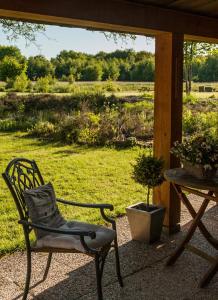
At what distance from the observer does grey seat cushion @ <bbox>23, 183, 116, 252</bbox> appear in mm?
2506

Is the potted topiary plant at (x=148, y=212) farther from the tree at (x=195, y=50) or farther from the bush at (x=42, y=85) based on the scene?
the bush at (x=42, y=85)

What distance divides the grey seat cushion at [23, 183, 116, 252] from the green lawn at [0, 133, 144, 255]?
3.38 feet

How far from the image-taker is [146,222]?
3.60 m

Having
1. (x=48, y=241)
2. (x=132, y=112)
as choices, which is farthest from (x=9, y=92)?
(x=48, y=241)

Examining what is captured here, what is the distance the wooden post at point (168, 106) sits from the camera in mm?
3707

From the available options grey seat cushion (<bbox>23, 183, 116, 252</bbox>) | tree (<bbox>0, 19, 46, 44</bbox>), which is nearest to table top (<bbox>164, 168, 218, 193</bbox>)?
grey seat cushion (<bbox>23, 183, 116, 252</bbox>)

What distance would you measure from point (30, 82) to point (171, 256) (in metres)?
15.1

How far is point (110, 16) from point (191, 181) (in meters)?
1.47

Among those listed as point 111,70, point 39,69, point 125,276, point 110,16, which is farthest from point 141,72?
point 125,276

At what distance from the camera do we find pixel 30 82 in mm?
17219

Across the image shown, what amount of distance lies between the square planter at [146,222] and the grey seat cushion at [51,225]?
96 centimetres

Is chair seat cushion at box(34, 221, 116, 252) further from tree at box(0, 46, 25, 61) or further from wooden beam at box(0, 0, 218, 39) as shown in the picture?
tree at box(0, 46, 25, 61)

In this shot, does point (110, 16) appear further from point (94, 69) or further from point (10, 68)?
point (94, 69)

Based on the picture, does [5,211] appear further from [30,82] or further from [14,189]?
[30,82]
